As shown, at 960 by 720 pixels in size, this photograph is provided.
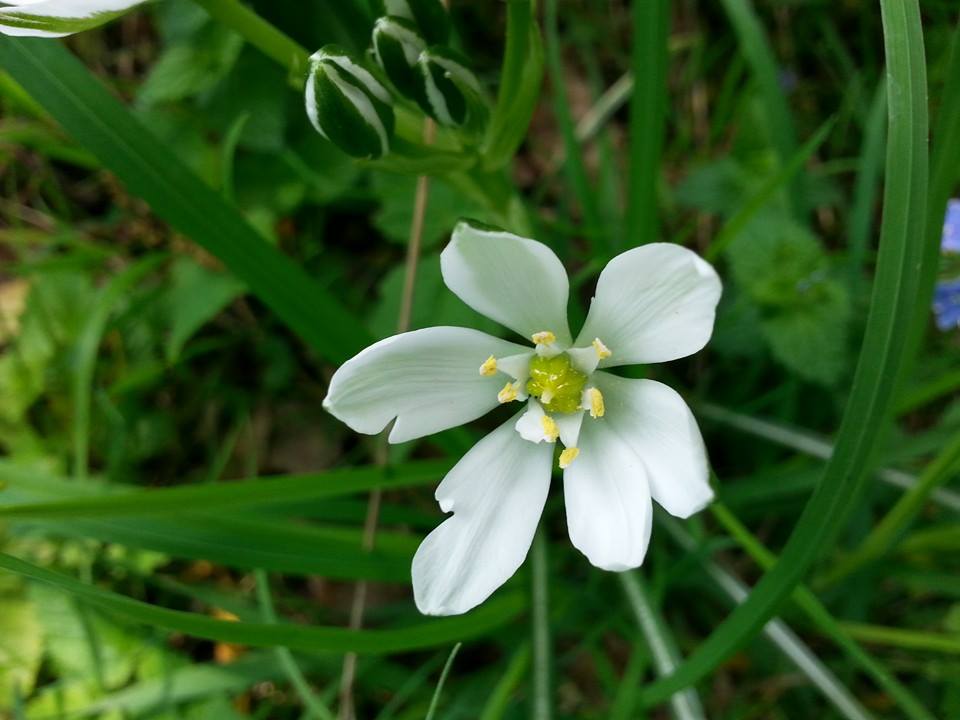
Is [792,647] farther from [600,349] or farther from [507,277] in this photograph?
[507,277]

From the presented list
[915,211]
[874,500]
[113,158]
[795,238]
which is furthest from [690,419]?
[874,500]

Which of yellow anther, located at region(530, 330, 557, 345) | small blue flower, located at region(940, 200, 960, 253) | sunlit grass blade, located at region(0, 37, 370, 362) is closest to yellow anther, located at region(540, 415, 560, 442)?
→ yellow anther, located at region(530, 330, 557, 345)

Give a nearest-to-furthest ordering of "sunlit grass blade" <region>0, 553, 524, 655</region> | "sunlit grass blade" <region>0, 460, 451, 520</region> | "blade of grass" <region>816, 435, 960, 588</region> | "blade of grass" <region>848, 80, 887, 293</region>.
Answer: "sunlit grass blade" <region>0, 553, 524, 655</region> → "sunlit grass blade" <region>0, 460, 451, 520</region> → "blade of grass" <region>816, 435, 960, 588</region> → "blade of grass" <region>848, 80, 887, 293</region>

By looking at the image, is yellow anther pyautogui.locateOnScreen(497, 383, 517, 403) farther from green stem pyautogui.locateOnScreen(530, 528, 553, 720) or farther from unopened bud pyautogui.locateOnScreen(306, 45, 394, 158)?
green stem pyautogui.locateOnScreen(530, 528, 553, 720)

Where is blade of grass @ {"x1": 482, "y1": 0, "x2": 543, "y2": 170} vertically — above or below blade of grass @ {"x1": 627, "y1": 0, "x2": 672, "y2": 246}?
above

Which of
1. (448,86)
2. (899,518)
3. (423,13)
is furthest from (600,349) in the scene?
(899,518)

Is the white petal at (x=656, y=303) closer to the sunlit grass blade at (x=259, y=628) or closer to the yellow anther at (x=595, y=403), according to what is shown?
the yellow anther at (x=595, y=403)
